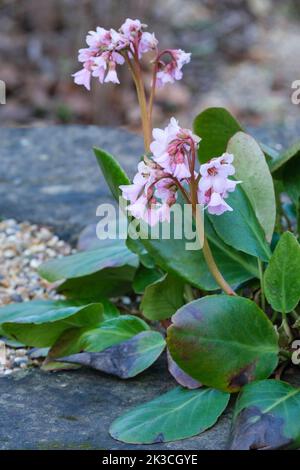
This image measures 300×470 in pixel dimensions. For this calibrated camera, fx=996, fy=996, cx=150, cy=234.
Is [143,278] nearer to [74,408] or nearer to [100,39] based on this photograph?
[74,408]

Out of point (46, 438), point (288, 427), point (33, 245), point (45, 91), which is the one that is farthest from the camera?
point (45, 91)

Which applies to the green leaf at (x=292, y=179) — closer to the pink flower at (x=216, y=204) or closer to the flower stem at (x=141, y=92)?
the flower stem at (x=141, y=92)

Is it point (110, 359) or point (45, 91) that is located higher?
point (45, 91)

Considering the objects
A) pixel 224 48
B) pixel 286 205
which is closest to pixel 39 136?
pixel 286 205

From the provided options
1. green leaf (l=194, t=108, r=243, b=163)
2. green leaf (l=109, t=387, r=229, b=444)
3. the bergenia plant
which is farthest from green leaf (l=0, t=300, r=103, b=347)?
green leaf (l=194, t=108, r=243, b=163)

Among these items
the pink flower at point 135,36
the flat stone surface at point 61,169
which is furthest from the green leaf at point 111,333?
the flat stone surface at point 61,169

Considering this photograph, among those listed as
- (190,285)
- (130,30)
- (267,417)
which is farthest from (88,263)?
(267,417)

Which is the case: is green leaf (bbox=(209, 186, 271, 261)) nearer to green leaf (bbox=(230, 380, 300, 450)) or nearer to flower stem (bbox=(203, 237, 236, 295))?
flower stem (bbox=(203, 237, 236, 295))
